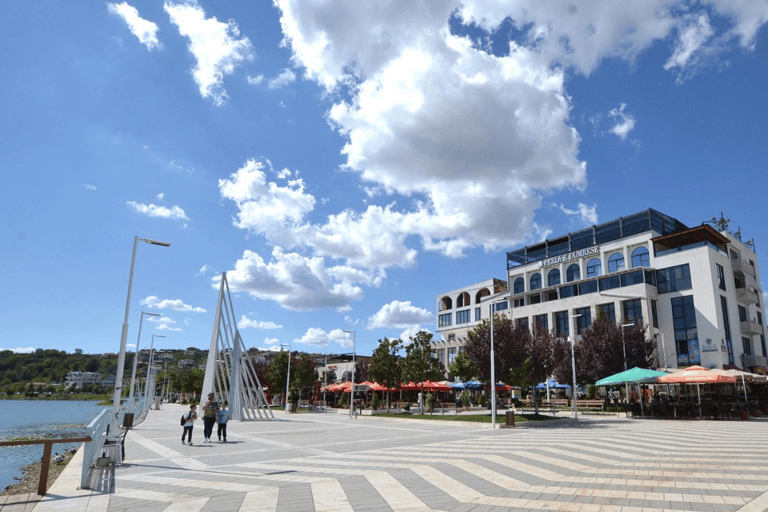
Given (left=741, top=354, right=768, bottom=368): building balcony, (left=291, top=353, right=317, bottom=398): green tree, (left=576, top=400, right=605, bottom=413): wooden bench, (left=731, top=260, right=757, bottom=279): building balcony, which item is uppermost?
(left=731, top=260, right=757, bottom=279): building balcony

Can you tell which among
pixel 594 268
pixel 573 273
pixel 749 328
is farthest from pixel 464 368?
pixel 749 328

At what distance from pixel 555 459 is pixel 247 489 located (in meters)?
7.93

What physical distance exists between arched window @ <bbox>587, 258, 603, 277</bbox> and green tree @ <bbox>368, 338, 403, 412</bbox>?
33418 millimetres

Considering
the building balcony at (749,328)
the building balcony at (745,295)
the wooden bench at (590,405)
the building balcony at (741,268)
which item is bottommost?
the wooden bench at (590,405)

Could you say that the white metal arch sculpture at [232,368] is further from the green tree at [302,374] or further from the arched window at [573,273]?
the arched window at [573,273]

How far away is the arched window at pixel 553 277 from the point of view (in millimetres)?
63688

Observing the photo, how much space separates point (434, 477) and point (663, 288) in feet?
166

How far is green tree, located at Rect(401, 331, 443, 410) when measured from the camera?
108 ft

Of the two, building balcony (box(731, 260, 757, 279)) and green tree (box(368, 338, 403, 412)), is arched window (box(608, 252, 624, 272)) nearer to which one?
building balcony (box(731, 260, 757, 279))

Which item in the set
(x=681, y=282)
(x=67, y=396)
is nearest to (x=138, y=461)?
(x=681, y=282)

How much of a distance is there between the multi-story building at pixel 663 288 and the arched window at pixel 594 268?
0.11 metres

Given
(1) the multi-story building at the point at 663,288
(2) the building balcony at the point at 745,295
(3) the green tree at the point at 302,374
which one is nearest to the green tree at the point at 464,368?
(1) the multi-story building at the point at 663,288

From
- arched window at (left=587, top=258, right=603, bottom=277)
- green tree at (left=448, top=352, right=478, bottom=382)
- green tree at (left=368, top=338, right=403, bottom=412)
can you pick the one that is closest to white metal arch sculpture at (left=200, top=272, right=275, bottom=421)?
green tree at (left=368, top=338, right=403, bottom=412)

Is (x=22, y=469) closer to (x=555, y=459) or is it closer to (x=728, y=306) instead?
(x=555, y=459)
